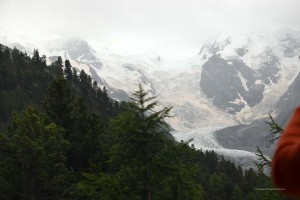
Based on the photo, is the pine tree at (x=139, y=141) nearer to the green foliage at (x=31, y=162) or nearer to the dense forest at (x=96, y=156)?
the dense forest at (x=96, y=156)

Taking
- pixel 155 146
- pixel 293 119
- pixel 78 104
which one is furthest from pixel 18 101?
pixel 293 119

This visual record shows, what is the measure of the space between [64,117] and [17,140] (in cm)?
780

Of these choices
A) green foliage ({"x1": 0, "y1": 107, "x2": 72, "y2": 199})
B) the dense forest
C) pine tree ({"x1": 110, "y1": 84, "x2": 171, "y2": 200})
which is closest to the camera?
the dense forest

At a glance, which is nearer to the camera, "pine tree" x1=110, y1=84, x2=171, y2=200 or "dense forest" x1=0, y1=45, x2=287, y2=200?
"dense forest" x1=0, y1=45, x2=287, y2=200

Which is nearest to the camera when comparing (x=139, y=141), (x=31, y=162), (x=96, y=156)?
(x=139, y=141)

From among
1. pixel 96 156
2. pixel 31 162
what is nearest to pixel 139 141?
pixel 31 162

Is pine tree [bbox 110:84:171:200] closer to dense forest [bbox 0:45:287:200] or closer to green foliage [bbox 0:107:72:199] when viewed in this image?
dense forest [bbox 0:45:287:200]

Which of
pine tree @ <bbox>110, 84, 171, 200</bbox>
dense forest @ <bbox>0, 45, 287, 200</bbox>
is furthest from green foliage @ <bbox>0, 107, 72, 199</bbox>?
pine tree @ <bbox>110, 84, 171, 200</bbox>

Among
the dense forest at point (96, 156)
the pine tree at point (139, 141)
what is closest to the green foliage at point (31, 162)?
the dense forest at point (96, 156)

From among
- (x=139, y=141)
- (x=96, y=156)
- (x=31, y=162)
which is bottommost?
(x=139, y=141)

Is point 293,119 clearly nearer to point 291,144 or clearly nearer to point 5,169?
point 291,144

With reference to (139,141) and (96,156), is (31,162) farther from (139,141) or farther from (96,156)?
(139,141)

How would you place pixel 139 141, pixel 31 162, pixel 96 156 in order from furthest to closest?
pixel 96 156 → pixel 31 162 → pixel 139 141

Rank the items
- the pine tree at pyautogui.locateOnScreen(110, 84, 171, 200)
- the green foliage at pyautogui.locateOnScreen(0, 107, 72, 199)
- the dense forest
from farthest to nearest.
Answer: the green foliage at pyautogui.locateOnScreen(0, 107, 72, 199) → the pine tree at pyautogui.locateOnScreen(110, 84, 171, 200) → the dense forest
